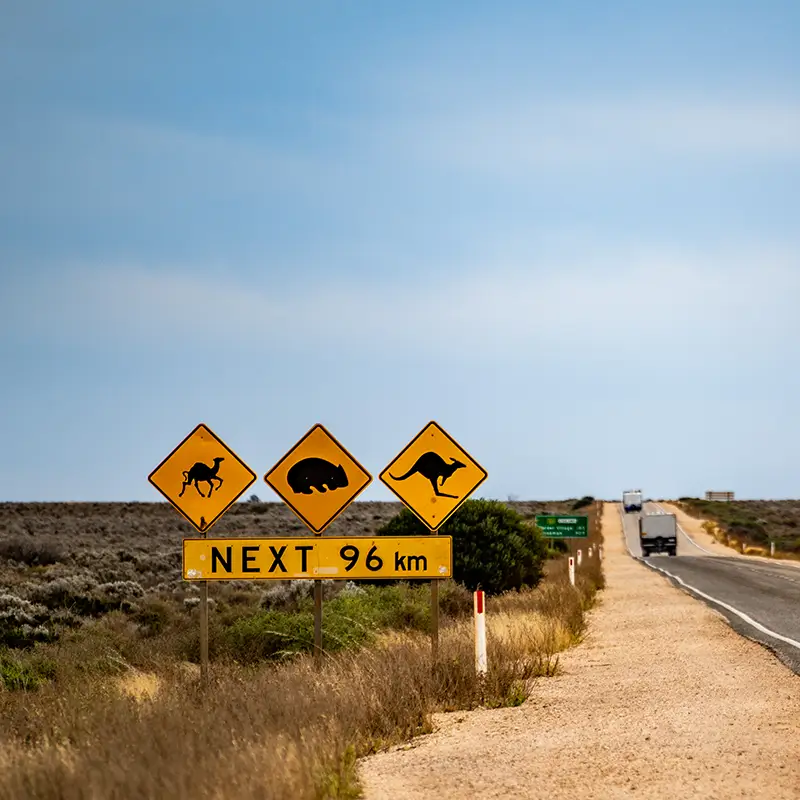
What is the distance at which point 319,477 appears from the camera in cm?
1585

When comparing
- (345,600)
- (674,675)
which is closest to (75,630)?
(345,600)

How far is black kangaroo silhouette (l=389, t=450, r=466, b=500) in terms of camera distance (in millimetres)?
15352

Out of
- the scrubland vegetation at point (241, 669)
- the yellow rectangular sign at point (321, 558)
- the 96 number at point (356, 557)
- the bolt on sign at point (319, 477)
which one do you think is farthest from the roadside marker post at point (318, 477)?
the scrubland vegetation at point (241, 669)

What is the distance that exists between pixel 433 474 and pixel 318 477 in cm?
149

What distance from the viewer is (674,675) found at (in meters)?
15.6

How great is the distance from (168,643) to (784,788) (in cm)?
1411

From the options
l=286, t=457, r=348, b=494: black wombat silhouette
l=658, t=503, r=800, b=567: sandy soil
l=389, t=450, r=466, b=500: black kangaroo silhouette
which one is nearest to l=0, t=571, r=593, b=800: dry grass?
l=389, t=450, r=466, b=500: black kangaroo silhouette

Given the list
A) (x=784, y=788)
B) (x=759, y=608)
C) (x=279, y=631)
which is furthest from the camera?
(x=759, y=608)

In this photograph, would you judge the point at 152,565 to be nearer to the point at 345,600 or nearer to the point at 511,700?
the point at 345,600

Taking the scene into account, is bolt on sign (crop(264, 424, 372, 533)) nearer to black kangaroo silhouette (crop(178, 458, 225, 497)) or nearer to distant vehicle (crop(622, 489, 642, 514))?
black kangaroo silhouette (crop(178, 458, 225, 497))

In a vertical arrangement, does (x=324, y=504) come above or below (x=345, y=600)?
above

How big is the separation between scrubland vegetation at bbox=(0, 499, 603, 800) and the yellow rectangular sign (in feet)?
3.15

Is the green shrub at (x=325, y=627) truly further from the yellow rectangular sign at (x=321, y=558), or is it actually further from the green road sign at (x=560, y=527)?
the green road sign at (x=560, y=527)

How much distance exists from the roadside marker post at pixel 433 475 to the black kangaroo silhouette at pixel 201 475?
2.10 m
